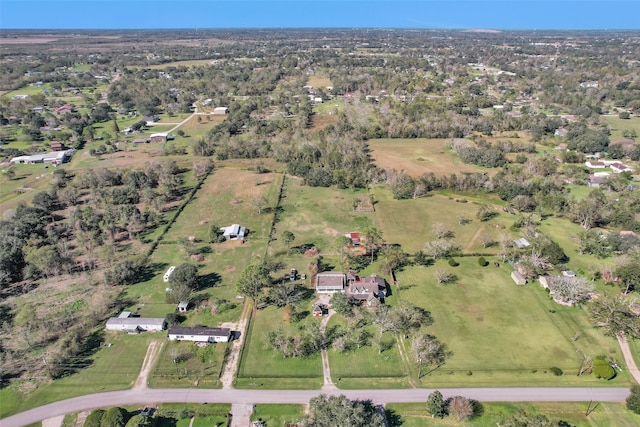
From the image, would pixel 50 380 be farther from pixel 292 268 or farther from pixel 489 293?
pixel 489 293

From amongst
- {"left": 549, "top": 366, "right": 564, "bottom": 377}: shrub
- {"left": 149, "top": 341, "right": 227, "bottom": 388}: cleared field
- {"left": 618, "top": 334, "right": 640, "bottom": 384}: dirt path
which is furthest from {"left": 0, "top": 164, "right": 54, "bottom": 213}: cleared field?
{"left": 618, "top": 334, "right": 640, "bottom": 384}: dirt path

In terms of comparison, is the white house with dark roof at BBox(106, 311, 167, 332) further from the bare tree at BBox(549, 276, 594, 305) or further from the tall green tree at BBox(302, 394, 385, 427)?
the bare tree at BBox(549, 276, 594, 305)

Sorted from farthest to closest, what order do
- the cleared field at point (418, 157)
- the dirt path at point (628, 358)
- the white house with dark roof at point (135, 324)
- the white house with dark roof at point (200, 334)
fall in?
1. the cleared field at point (418, 157)
2. the white house with dark roof at point (135, 324)
3. the white house with dark roof at point (200, 334)
4. the dirt path at point (628, 358)

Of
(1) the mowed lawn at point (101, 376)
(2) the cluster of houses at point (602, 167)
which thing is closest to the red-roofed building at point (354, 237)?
(1) the mowed lawn at point (101, 376)

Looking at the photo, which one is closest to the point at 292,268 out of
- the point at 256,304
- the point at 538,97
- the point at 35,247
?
the point at 256,304

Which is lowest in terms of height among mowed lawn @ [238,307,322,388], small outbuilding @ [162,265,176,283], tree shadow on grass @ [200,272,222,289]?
mowed lawn @ [238,307,322,388]

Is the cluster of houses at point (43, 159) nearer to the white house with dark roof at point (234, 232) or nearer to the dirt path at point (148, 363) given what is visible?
the white house with dark roof at point (234, 232)

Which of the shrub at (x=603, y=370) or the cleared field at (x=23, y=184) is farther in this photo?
the cleared field at (x=23, y=184)
